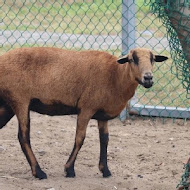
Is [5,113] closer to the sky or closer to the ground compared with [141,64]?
closer to the ground

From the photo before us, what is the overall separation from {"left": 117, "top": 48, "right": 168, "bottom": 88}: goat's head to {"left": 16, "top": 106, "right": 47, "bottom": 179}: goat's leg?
1060mm

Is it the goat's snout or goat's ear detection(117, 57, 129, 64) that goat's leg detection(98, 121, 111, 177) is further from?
the goat's snout

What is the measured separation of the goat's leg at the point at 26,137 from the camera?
19.3 ft

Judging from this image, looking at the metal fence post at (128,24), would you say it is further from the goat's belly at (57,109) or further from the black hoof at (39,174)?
the black hoof at (39,174)

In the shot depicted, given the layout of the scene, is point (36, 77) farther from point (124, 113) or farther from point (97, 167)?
point (124, 113)

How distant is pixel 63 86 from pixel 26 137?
23.9 inches

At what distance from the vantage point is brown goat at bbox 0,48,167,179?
19.2ft

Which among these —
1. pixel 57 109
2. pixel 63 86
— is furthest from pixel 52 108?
pixel 63 86

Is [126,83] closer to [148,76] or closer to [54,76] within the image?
[148,76]

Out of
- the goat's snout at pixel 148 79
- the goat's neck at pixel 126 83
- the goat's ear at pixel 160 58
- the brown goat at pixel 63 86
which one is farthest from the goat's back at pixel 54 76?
the goat's snout at pixel 148 79

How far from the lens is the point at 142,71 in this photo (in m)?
5.40

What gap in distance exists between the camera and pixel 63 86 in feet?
19.3

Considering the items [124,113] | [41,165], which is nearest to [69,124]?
[124,113]

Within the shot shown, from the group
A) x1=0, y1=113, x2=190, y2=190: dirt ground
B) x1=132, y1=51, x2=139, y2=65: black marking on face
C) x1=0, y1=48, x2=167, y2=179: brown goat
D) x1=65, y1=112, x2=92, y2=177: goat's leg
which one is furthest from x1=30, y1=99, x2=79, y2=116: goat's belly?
x1=132, y1=51, x2=139, y2=65: black marking on face
